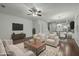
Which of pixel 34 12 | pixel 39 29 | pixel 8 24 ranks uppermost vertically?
pixel 34 12

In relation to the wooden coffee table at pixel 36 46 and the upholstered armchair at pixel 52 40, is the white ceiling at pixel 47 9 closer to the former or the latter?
the upholstered armchair at pixel 52 40

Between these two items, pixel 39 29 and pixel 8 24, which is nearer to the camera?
pixel 8 24

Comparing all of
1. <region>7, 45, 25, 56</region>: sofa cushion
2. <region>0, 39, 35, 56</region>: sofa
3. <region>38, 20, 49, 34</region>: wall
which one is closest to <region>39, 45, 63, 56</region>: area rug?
<region>0, 39, 35, 56</region>: sofa

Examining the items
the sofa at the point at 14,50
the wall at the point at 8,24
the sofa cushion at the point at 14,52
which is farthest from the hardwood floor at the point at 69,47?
the sofa cushion at the point at 14,52

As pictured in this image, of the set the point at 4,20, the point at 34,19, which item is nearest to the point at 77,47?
the point at 34,19

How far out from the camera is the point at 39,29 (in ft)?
6.67

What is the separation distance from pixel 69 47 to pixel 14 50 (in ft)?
4.85

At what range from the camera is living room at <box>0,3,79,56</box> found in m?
1.86

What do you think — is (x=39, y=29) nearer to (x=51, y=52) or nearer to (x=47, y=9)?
(x=47, y=9)

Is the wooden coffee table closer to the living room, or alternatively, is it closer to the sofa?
the living room

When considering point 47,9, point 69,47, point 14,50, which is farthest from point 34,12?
point 69,47

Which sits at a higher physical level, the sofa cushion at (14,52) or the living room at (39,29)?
the living room at (39,29)

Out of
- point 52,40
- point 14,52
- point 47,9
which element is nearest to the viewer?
point 14,52

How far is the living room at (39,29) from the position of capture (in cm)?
186
